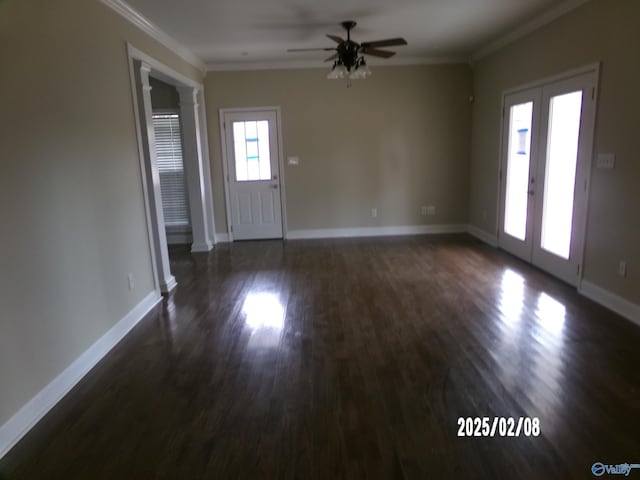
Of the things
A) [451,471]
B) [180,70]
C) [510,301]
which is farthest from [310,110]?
[451,471]

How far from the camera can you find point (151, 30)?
429cm

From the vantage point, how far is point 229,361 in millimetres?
2945

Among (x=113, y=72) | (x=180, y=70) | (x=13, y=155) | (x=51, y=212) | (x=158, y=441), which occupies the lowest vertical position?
(x=158, y=441)

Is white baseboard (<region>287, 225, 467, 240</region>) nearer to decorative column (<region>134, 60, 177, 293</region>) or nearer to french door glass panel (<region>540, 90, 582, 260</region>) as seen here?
french door glass panel (<region>540, 90, 582, 260</region>)

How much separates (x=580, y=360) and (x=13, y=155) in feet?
12.4

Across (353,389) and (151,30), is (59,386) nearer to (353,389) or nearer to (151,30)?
(353,389)

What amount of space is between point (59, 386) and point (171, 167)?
4.91m

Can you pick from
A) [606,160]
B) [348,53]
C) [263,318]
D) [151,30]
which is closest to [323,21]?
[348,53]

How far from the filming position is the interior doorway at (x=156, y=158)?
3996 mm

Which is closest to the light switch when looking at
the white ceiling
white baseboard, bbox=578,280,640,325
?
white baseboard, bbox=578,280,640,325

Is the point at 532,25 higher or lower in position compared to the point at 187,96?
higher

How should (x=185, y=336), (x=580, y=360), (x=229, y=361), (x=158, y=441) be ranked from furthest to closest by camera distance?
(x=185, y=336) < (x=229, y=361) < (x=580, y=360) < (x=158, y=441)

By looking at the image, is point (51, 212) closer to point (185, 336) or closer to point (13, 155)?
point (13, 155)
